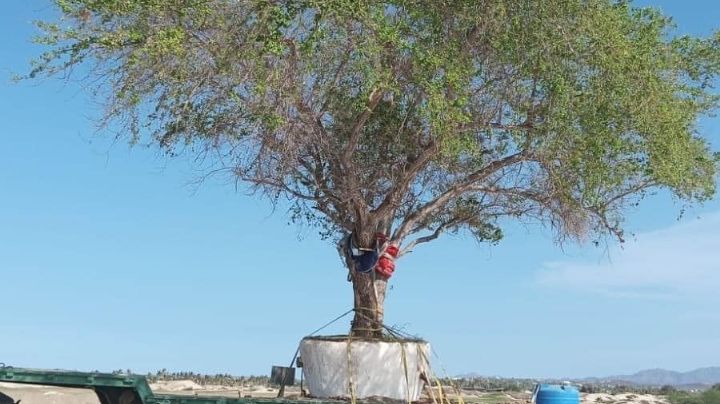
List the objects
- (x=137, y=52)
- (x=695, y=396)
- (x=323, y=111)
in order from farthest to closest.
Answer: (x=695, y=396), (x=323, y=111), (x=137, y=52)

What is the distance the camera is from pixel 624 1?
18.8m

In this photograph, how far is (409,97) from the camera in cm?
1830

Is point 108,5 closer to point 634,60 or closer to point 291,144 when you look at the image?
point 291,144

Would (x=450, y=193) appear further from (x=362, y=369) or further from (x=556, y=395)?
(x=556, y=395)

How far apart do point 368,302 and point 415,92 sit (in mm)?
4469

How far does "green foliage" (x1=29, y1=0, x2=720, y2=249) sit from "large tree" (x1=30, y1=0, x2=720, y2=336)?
4 centimetres

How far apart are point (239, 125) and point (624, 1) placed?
8.11 m

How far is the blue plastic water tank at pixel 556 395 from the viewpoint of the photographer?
54.1 ft

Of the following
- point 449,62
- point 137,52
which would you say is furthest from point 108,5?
point 449,62

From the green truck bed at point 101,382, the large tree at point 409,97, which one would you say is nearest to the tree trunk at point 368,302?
the large tree at point 409,97

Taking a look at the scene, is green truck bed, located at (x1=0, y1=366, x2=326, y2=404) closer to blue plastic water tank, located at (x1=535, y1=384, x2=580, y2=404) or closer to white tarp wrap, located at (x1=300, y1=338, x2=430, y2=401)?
white tarp wrap, located at (x1=300, y1=338, x2=430, y2=401)

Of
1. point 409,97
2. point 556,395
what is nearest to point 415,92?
point 409,97

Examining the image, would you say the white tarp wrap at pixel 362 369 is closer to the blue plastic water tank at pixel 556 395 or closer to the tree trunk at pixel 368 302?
the tree trunk at pixel 368 302

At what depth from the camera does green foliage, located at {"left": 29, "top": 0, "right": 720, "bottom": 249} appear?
16.0 metres
